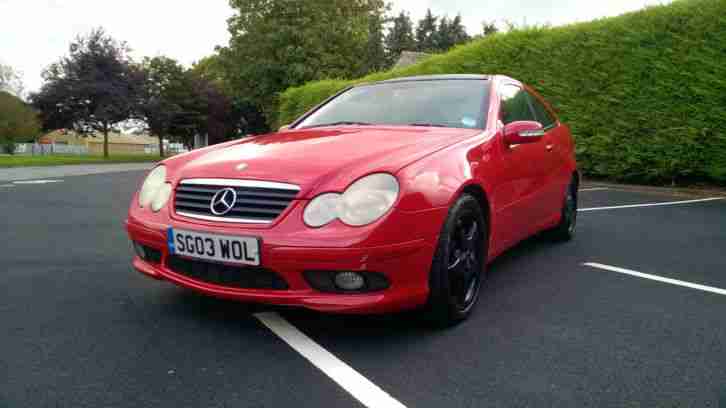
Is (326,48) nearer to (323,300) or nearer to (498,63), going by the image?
(498,63)

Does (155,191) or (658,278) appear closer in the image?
(155,191)

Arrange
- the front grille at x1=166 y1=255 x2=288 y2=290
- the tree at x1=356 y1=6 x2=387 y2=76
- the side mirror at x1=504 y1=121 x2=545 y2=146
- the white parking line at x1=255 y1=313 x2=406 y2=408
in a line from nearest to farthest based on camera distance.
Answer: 1. the white parking line at x1=255 y1=313 x2=406 y2=408
2. the front grille at x1=166 y1=255 x2=288 y2=290
3. the side mirror at x1=504 y1=121 x2=545 y2=146
4. the tree at x1=356 y1=6 x2=387 y2=76

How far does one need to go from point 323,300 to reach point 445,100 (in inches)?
68.0

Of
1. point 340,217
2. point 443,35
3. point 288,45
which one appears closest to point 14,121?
point 288,45

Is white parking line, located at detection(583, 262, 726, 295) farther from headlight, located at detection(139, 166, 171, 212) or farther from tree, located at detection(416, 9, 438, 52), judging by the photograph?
tree, located at detection(416, 9, 438, 52)

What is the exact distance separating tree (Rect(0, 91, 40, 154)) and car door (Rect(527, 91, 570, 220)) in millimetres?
44449

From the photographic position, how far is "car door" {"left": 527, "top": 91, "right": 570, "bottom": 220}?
13.0 feet

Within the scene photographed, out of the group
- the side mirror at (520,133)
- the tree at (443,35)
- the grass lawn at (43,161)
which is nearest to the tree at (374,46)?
the tree at (443,35)

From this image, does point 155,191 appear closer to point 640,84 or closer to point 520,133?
point 520,133

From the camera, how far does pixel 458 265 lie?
8.48 feet

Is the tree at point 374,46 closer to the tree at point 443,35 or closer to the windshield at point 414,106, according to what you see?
the tree at point 443,35

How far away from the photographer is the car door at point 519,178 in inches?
127

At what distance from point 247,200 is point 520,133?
173 cm

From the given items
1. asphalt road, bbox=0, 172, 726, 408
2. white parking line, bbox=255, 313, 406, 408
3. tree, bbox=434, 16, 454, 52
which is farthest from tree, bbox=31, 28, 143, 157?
tree, bbox=434, 16, 454, 52
